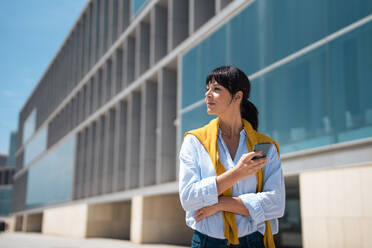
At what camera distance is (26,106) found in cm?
6275

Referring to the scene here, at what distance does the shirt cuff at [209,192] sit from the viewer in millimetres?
2084

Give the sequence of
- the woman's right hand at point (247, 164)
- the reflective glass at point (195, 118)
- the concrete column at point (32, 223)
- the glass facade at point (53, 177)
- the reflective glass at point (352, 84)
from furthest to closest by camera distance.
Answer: the concrete column at point (32, 223) → the glass facade at point (53, 177) → the reflective glass at point (195, 118) → the reflective glass at point (352, 84) → the woman's right hand at point (247, 164)

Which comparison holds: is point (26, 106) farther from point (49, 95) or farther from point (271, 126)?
point (271, 126)

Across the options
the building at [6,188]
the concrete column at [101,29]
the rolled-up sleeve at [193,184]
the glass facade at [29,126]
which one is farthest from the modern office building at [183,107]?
the building at [6,188]

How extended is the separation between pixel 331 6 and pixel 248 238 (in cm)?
1008

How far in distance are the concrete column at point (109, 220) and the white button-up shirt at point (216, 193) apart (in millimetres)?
26204

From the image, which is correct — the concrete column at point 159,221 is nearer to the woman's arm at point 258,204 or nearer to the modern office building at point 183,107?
the modern office building at point 183,107

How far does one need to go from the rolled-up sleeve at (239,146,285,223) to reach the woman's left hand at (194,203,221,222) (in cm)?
14

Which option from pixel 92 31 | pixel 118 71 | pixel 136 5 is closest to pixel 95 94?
pixel 118 71

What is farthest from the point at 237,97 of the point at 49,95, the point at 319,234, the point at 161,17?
the point at 49,95

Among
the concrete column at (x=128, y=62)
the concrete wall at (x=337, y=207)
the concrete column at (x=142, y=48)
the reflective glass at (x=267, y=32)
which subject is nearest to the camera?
the concrete wall at (x=337, y=207)

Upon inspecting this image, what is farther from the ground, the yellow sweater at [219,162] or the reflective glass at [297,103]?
the reflective glass at [297,103]

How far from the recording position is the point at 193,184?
2141 mm

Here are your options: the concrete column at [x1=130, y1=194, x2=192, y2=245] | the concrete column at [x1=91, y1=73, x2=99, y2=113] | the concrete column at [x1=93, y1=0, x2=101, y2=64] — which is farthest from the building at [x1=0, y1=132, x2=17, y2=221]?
the concrete column at [x1=130, y1=194, x2=192, y2=245]
